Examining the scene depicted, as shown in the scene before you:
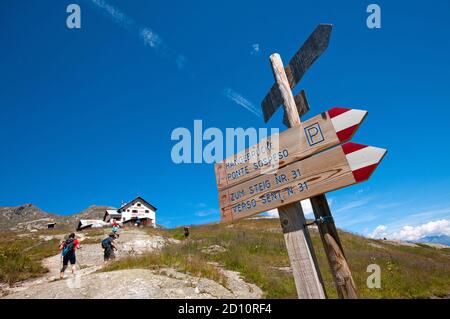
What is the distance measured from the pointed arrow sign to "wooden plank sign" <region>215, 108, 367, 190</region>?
27.9 inches

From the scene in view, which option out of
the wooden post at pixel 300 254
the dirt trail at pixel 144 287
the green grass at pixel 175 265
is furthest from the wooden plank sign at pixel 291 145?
the green grass at pixel 175 265

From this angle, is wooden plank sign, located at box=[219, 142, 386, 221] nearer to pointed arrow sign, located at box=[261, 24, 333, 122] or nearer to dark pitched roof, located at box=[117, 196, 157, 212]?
pointed arrow sign, located at box=[261, 24, 333, 122]

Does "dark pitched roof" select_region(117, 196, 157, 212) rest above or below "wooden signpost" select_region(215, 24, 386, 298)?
above

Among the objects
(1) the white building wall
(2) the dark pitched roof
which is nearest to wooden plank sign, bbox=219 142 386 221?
(1) the white building wall

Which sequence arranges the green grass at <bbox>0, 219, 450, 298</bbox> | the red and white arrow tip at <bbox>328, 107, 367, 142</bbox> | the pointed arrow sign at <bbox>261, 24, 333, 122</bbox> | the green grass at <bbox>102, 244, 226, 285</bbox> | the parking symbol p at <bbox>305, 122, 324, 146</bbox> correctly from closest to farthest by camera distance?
1. the red and white arrow tip at <bbox>328, 107, 367, 142</bbox>
2. the parking symbol p at <bbox>305, 122, 324, 146</bbox>
3. the pointed arrow sign at <bbox>261, 24, 333, 122</bbox>
4. the green grass at <bbox>102, 244, 226, 285</bbox>
5. the green grass at <bbox>0, 219, 450, 298</bbox>

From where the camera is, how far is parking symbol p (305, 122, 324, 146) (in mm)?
3039

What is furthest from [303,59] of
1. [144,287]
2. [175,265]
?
[175,265]

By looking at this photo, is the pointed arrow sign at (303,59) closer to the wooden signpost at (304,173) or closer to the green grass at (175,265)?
the wooden signpost at (304,173)

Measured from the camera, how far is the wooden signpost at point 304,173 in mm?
2832

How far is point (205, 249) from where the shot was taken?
17.1m

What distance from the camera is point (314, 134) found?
3.08 meters

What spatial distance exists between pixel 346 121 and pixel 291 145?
672 millimetres

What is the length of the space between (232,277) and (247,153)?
27.3ft

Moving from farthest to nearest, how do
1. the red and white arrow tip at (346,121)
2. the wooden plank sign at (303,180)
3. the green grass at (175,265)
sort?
the green grass at (175,265) < the red and white arrow tip at (346,121) < the wooden plank sign at (303,180)
